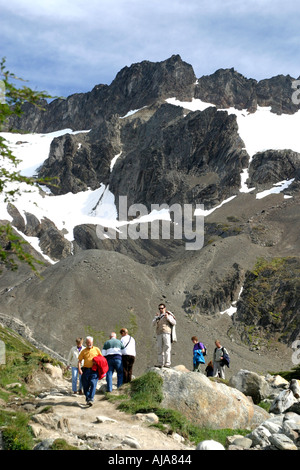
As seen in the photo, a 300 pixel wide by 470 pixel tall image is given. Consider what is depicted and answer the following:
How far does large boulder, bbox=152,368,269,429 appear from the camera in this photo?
55.9 feet

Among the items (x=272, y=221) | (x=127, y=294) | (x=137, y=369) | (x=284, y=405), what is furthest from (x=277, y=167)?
(x=284, y=405)

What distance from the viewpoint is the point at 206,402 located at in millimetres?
17375

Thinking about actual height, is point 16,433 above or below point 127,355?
below

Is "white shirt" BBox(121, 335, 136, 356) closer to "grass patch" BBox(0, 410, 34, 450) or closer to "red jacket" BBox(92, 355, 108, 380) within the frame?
"red jacket" BBox(92, 355, 108, 380)

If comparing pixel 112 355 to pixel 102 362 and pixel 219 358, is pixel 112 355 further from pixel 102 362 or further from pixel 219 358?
pixel 219 358

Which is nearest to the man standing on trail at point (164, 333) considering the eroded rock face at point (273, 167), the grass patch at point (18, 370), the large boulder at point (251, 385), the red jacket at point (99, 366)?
the red jacket at point (99, 366)

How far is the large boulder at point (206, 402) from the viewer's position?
17047 millimetres

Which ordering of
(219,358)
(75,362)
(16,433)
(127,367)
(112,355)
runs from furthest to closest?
1. (219,358)
2. (75,362)
3. (127,367)
4. (112,355)
5. (16,433)

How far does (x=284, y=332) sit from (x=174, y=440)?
97.1m

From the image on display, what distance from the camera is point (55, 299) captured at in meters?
91.1

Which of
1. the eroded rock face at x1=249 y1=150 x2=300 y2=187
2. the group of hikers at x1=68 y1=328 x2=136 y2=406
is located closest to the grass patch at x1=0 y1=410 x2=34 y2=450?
the group of hikers at x1=68 y1=328 x2=136 y2=406

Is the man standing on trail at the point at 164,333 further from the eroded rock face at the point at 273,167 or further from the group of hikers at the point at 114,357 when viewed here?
the eroded rock face at the point at 273,167

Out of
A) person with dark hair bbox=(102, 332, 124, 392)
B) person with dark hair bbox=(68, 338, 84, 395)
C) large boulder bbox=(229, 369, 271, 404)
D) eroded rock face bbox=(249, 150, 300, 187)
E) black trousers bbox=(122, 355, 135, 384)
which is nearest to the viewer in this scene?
person with dark hair bbox=(102, 332, 124, 392)

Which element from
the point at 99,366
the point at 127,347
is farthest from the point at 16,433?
the point at 127,347
